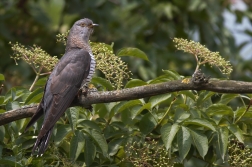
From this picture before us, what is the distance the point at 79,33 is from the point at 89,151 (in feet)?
4.95

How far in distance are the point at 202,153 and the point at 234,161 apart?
0.19 metres

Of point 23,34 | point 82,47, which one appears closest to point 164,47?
point 23,34

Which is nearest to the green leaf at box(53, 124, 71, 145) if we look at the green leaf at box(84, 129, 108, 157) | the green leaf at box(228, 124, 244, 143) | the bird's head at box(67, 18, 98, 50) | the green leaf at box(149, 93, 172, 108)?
the green leaf at box(84, 129, 108, 157)

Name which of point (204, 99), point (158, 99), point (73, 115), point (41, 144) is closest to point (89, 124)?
point (73, 115)

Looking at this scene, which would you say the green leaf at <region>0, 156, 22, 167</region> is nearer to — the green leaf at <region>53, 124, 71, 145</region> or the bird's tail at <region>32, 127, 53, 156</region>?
the bird's tail at <region>32, 127, 53, 156</region>

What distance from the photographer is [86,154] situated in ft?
11.7

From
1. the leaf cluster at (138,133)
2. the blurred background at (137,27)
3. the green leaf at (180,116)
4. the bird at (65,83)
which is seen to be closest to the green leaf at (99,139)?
the leaf cluster at (138,133)

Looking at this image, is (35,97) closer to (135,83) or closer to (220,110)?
(135,83)

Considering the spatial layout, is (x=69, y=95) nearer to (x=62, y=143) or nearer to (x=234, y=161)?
(x=62, y=143)

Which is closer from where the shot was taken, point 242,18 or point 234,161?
point 234,161

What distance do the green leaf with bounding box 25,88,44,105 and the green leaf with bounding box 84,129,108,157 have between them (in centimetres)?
40

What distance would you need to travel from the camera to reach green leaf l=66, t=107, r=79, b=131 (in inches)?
138

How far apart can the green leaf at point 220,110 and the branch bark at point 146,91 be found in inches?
18.4

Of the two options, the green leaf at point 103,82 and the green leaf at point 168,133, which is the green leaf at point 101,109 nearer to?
the green leaf at point 103,82
